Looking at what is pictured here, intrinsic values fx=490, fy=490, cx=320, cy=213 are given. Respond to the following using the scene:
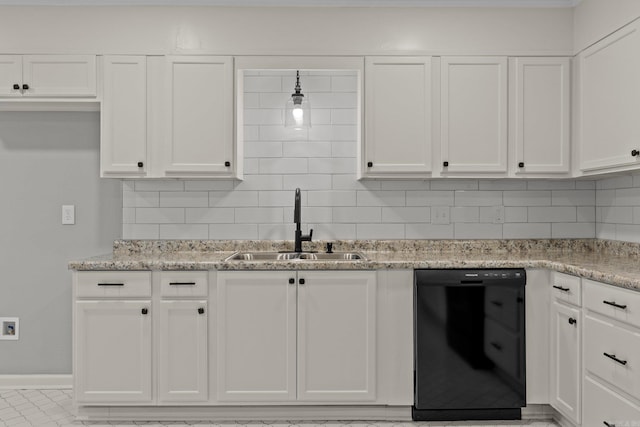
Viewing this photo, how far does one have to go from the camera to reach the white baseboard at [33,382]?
322cm

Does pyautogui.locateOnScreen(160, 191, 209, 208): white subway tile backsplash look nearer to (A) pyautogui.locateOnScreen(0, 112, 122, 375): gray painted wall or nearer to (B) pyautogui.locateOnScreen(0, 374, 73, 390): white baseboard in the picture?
(A) pyautogui.locateOnScreen(0, 112, 122, 375): gray painted wall

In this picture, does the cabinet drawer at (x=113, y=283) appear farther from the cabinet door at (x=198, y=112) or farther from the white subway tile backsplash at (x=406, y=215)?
the white subway tile backsplash at (x=406, y=215)

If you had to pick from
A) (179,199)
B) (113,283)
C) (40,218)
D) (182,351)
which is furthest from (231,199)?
(40,218)

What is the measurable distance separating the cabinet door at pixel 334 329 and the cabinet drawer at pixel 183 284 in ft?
1.71

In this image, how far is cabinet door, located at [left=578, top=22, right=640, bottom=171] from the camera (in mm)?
2438

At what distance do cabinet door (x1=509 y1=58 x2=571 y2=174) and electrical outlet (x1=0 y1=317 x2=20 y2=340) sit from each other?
3386 mm

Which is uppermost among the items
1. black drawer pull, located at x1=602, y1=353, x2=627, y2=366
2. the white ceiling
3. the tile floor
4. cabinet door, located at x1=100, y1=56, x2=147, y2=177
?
the white ceiling

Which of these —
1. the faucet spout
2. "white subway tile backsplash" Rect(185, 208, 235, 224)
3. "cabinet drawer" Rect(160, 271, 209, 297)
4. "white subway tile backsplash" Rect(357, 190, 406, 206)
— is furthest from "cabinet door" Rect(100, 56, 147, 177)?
"white subway tile backsplash" Rect(357, 190, 406, 206)

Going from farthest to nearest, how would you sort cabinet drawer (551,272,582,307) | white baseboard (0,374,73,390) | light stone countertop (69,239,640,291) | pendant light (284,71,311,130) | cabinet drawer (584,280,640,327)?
white baseboard (0,374,73,390) < pendant light (284,71,311,130) < light stone countertop (69,239,640,291) < cabinet drawer (551,272,582,307) < cabinet drawer (584,280,640,327)

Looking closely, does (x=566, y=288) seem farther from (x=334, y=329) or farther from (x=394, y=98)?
(x=394, y=98)

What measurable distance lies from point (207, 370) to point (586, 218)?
103 inches

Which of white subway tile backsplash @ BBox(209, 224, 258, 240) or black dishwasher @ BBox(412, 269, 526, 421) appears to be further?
white subway tile backsplash @ BBox(209, 224, 258, 240)

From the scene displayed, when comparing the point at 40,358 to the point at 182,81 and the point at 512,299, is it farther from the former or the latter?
the point at 512,299

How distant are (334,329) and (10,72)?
7.92 feet
